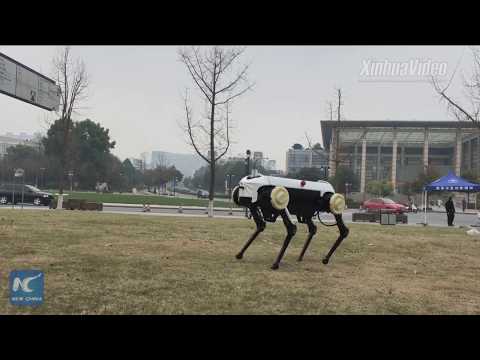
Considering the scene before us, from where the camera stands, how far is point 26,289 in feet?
14.5

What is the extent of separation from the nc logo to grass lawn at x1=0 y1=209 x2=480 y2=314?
0.32 feet

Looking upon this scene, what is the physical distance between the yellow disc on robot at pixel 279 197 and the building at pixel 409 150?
55.5 metres

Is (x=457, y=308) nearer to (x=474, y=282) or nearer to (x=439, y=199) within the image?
(x=474, y=282)

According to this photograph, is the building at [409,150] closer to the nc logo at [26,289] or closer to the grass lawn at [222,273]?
the grass lawn at [222,273]

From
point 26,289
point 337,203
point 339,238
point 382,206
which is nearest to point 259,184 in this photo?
point 337,203

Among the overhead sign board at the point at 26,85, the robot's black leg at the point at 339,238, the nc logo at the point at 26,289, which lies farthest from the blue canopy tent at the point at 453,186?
the nc logo at the point at 26,289

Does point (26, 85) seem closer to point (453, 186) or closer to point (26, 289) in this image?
point (26, 289)

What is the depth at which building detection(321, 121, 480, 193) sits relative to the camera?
217 feet

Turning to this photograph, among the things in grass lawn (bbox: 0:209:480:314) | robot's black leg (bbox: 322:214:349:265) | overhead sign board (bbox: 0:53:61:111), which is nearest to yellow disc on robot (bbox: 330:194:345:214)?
robot's black leg (bbox: 322:214:349:265)

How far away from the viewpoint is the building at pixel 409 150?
217 feet

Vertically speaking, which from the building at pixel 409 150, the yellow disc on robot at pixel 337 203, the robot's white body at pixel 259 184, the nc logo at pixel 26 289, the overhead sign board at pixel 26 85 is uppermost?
the building at pixel 409 150

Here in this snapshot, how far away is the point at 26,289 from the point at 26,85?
3091 millimetres

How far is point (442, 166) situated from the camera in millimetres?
79375
